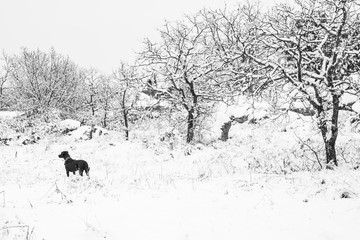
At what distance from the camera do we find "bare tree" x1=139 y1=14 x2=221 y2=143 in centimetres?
1925

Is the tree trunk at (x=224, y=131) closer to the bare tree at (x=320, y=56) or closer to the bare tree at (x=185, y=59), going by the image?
the bare tree at (x=185, y=59)

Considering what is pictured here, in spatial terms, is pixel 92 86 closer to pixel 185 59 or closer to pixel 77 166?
pixel 185 59

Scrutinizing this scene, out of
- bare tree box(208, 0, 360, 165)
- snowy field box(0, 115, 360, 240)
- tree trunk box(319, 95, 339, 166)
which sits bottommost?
snowy field box(0, 115, 360, 240)

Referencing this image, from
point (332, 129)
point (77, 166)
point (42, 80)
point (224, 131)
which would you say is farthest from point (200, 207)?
point (42, 80)

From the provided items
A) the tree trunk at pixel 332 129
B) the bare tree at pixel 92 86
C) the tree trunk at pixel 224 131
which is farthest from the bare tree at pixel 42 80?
the tree trunk at pixel 332 129

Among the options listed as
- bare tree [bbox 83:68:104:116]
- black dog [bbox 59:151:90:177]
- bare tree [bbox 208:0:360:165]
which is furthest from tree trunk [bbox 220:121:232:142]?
bare tree [bbox 83:68:104:116]

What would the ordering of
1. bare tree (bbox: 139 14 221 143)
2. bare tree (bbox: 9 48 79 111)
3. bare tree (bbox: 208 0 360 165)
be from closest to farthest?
bare tree (bbox: 208 0 360 165) < bare tree (bbox: 139 14 221 143) < bare tree (bbox: 9 48 79 111)

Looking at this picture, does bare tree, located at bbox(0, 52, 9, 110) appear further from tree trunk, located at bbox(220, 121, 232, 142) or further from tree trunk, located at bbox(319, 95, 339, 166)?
tree trunk, located at bbox(319, 95, 339, 166)

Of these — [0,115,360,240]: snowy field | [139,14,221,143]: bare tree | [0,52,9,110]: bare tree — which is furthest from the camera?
[0,52,9,110]: bare tree

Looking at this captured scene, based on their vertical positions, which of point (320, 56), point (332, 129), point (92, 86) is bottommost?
point (332, 129)

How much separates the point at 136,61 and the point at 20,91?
21.7m

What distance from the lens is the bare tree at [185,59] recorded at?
63.2ft

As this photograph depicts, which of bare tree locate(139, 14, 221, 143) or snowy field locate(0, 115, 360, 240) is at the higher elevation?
bare tree locate(139, 14, 221, 143)

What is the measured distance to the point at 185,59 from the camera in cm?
1931
